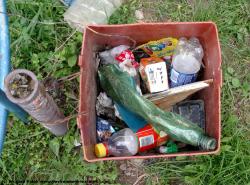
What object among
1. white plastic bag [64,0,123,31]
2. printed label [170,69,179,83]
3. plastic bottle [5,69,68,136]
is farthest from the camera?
white plastic bag [64,0,123,31]

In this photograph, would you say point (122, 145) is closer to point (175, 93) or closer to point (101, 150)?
point (101, 150)

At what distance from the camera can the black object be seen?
1745 millimetres

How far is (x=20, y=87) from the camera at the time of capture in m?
1.29

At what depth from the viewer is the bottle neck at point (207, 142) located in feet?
5.10

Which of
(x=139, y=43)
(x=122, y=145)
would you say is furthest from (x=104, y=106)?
(x=139, y=43)

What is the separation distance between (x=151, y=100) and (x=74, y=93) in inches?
17.2

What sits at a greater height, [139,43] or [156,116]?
[139,43]

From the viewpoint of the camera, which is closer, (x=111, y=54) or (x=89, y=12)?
(x=111, y=54)

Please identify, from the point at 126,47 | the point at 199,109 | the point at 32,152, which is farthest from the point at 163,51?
the point at 32,152

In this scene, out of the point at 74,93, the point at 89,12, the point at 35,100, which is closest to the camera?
the point at 35,100

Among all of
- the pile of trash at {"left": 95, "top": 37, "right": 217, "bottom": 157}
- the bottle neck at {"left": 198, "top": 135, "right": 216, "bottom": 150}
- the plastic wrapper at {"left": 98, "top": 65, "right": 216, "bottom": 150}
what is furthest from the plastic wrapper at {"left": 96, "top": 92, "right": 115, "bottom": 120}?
the bottle neck at {"left": 198, "top": 135, "right": 216, "bottom": 150}

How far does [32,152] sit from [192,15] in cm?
109

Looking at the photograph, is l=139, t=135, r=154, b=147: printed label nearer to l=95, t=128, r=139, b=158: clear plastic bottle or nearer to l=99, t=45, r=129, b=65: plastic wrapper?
l=95, t=128, r=139, b=158: clear plastic bottle

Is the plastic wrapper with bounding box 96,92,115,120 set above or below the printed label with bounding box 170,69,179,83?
below
